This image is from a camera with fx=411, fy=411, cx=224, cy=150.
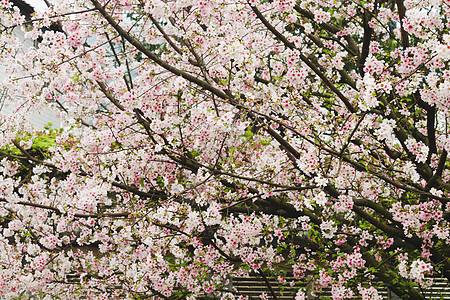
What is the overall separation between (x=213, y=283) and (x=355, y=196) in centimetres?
241

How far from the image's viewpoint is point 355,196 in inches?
170

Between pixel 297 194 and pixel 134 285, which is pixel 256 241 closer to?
pixel 297 194

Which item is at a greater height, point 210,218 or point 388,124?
point 388,124

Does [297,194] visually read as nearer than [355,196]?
No

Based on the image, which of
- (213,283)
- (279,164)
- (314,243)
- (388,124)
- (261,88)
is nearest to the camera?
(388,124)

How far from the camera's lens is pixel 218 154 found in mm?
4512

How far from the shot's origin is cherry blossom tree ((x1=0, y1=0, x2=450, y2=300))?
157 inches

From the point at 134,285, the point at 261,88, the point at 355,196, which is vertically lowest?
the point at 134,285

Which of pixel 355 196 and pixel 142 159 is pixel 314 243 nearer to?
pixel 355 196

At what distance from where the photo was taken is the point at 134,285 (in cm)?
479

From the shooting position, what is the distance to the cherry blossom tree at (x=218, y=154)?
398cm

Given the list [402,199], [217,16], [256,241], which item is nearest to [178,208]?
[256,241]

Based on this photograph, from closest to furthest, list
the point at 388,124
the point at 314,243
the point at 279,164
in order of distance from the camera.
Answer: the point at 388,124
the point at 279,164
the point at 314,243

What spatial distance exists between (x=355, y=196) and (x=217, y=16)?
2.52 m
